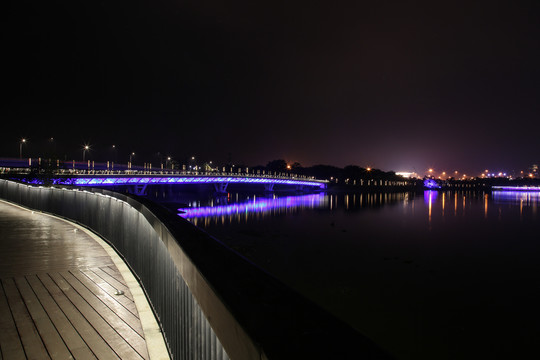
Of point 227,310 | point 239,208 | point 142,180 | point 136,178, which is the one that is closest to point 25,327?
point 227,310

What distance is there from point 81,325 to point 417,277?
960 inches

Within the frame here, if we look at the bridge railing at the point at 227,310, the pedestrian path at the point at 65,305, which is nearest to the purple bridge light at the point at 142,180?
the pedestrian path at the point at 65,305

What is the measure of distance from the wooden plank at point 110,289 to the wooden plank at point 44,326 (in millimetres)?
1018

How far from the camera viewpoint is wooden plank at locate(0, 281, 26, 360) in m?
4.21

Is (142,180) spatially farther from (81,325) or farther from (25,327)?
(81,325)

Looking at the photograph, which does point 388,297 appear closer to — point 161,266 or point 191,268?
point 161,266

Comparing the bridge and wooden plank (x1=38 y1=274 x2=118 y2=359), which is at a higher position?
the bridge

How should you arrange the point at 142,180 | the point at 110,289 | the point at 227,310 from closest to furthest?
the point at 227,310 < the point at 110,289 < the point at 142,180

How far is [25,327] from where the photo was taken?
491 cm

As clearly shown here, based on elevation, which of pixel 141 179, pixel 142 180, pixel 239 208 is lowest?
pixel 239 208

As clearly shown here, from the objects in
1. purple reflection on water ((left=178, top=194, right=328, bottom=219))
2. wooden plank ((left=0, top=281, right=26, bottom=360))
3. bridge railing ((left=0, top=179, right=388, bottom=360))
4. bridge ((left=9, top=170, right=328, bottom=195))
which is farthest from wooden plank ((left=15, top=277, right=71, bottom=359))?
purple reflection on water ((left=178, top=194, right=328, bottom=219))

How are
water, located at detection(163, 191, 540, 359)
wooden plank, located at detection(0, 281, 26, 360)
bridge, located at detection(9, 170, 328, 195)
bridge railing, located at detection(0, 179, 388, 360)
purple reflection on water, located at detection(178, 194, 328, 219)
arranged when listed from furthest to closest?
bridge, located at detection(9, 170, 328, 195)
purple reflection on water, located at detection(178, 194, 328, 219)
water, located at detection(163, 191, 540, 359)
wooden plank, located at detection(0, 281, 26, 360)
bridge railing, located at detection(0, 179, 388, 360)

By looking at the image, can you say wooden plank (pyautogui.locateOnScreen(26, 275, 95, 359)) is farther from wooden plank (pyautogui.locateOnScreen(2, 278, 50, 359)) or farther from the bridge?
the bridge

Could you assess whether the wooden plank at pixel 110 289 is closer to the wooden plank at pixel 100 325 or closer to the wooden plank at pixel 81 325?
the wooden plank at pixel 100 325
